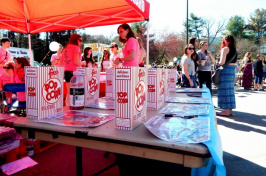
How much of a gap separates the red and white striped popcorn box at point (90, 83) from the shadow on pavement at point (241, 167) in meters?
1.46

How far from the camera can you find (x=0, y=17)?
3426 millimetres

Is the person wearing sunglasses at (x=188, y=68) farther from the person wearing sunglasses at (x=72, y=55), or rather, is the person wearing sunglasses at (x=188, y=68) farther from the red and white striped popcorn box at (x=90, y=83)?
the red and white striped popcorn box at (x=90, y=83)

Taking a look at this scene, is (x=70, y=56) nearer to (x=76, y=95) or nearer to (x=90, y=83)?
(x=90, y=83)

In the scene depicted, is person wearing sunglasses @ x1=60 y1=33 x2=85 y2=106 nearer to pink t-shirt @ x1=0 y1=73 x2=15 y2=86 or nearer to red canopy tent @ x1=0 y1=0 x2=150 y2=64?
red canopy tent @ x1=0 y1=0 x2=150 y2=64

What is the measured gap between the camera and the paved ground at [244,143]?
1.95m

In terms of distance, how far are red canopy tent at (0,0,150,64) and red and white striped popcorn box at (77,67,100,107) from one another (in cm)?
172

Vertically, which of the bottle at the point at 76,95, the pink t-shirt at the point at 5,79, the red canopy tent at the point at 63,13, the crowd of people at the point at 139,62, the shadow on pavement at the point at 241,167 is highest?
the red canopy tent at the point at 63,13

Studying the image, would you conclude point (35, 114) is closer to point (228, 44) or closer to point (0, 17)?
point (0, 17)

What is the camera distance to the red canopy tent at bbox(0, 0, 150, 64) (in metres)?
3.17

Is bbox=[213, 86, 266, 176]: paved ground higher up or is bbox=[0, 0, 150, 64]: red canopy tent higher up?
bbox=[0, 0, 150, 64]: red canopy tent

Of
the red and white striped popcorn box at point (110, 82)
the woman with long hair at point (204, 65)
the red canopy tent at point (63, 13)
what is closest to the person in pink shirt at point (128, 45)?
the red canopy tent at point (63, 13)

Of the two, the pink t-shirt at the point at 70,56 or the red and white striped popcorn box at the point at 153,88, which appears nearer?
the red and white striped popcorn box at the point at 153,88

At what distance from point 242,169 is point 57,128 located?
1.85 m

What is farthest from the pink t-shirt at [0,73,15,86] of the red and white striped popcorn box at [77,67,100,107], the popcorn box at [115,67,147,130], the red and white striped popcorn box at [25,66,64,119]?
the popcorn box at [115,67,147,130]
